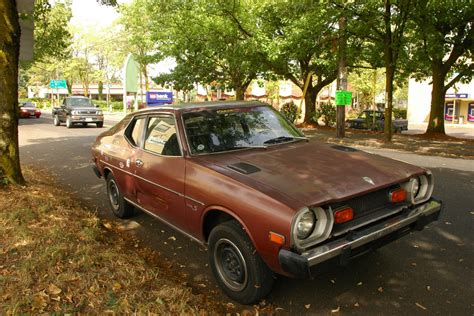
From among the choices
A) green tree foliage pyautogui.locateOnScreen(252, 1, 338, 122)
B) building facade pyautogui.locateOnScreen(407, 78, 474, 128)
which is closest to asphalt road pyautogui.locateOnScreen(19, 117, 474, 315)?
green tree foliage pyautogui.locateOnScreen(252, 1, 338, 122)

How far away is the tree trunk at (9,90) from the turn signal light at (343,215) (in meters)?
4.83

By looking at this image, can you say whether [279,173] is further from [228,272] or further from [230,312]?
[230,312]

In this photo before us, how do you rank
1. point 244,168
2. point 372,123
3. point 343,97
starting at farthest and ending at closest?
1. point 372,123
2. point 343,97
3. point 244,168

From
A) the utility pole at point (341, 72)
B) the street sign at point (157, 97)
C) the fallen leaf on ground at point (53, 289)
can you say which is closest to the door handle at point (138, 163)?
the fallen leaf on ground at point (53, 289)

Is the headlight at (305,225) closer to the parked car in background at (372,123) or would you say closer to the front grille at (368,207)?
the front grille at (368,207)

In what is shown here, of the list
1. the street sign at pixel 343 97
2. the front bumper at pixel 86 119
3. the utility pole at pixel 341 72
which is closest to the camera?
the utility pole at pixel 341 72

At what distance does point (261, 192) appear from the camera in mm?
2914

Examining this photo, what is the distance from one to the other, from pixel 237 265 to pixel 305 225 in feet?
2.59

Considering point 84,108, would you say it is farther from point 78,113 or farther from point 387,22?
point 387,22

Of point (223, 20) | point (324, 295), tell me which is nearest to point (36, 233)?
point (324, 295)

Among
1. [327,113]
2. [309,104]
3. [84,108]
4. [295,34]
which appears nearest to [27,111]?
[84,108]

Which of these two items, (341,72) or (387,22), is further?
(341,72)

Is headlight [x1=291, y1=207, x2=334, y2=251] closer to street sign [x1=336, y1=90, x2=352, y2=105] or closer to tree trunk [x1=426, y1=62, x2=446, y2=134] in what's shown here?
street sign [x1=336, y1=90, x2=352, y2=105]

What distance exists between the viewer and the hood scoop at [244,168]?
3.27 m
